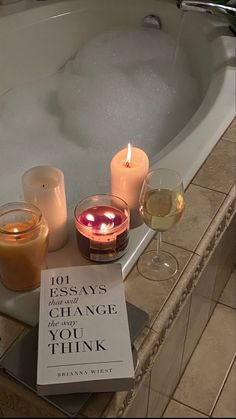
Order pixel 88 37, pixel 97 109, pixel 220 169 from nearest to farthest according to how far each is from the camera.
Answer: pixel 220 169 < pixel 97 109 < pixel 88 37

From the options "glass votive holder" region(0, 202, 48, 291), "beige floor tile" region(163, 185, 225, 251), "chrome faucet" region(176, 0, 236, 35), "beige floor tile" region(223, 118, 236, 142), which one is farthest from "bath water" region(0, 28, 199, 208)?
"glass votive holder" region(0, 202, 48, 291)

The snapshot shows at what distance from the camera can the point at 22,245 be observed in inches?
34.2

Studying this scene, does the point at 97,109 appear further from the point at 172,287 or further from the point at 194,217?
the point at 172,287

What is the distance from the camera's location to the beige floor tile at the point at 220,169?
116 centimetres

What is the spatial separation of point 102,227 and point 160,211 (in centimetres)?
11

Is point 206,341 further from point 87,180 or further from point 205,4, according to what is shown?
point 205,4

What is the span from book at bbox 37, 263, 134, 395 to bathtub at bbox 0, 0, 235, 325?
1.54ft

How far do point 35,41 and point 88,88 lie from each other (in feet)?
0.78

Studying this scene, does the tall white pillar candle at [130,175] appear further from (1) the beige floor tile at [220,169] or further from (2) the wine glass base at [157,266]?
(1) the beige floor tile at [220,169]

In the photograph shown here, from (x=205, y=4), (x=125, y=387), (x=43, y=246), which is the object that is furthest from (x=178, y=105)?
(x=125, y=387)

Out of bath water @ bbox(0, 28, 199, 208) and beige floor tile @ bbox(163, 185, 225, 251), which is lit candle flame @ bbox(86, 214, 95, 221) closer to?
beige floor tile @ bbox(163, 185, 225, 251)

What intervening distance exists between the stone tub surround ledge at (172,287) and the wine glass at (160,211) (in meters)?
0.02

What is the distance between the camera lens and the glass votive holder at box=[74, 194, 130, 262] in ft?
3.05

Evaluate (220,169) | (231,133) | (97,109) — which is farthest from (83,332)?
(97,109)
